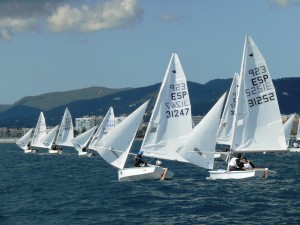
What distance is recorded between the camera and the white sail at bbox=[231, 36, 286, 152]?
36250 mm

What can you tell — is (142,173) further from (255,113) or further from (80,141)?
(80,141)

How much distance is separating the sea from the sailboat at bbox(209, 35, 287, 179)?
1.93 metres

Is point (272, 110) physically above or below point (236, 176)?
above

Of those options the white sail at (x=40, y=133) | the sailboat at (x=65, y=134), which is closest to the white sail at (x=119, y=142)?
the sailboat at (x=65, y=134)

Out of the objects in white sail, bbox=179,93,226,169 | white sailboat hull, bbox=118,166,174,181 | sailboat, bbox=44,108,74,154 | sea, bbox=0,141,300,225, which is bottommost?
sea, bbox=0,141,300,225

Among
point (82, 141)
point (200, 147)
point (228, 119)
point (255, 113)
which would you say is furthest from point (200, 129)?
point (82, 141)

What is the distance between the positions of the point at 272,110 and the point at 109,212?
14.3m

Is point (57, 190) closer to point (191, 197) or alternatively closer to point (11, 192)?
point (11, 192)

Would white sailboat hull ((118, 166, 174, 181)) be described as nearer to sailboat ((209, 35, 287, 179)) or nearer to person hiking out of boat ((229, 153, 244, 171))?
sailboat ((209, 35, 287, 179))

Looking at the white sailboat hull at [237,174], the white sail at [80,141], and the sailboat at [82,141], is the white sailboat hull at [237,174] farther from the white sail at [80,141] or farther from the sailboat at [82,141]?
the white sail at [80,141]

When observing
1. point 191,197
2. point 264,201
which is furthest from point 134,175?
point 264,201

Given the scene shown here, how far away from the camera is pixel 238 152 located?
121ft

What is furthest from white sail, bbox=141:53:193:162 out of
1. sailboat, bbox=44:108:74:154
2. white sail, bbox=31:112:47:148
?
white sail, bbox=31:112:47:148

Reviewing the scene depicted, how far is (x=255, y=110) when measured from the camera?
121 ft
